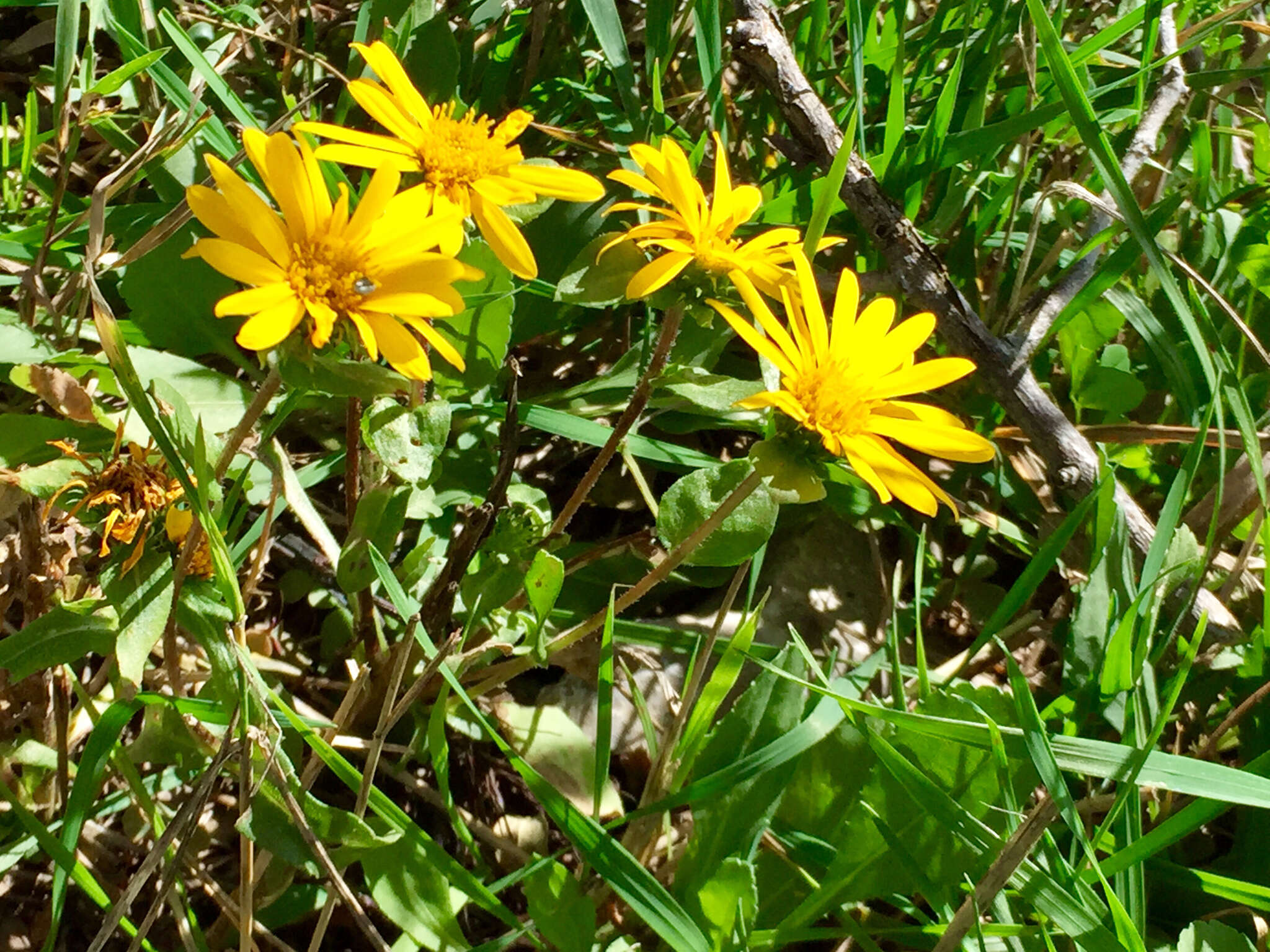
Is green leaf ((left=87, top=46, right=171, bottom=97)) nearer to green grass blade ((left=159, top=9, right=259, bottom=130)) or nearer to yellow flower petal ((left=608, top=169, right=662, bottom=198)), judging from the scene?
green grass blade ((left=159, top=9, right=259, bottom=130))

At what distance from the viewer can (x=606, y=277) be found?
1.56 metres

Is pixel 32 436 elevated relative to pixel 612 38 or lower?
lower

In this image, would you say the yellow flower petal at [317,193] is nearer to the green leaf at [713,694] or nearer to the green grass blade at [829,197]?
the green grass blade at [829,197]

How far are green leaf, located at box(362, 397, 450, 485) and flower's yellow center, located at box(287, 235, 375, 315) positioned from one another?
10.3 inches

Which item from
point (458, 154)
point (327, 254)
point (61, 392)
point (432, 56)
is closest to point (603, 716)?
point (327, 254)

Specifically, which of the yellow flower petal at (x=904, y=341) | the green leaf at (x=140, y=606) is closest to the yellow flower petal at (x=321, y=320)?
the green leaf at (x=140, y=606)

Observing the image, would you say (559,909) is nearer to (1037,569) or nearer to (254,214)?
(1037,569)

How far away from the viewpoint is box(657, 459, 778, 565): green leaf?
5.16ft

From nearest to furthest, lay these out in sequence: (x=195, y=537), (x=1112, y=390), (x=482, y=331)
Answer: (x=195, y=537) → (x=482, y=331) → (x=1112, y=390)

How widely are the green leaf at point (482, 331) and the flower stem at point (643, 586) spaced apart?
0.51 m

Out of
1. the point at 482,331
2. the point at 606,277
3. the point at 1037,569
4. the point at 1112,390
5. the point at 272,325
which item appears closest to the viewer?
the point at 272,325

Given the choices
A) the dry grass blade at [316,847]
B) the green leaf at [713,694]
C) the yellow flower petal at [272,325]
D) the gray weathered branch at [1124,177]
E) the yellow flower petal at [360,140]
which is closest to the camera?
the yellow flower petal at [272,325]

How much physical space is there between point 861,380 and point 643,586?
17.8 inches

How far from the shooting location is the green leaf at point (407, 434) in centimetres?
151
